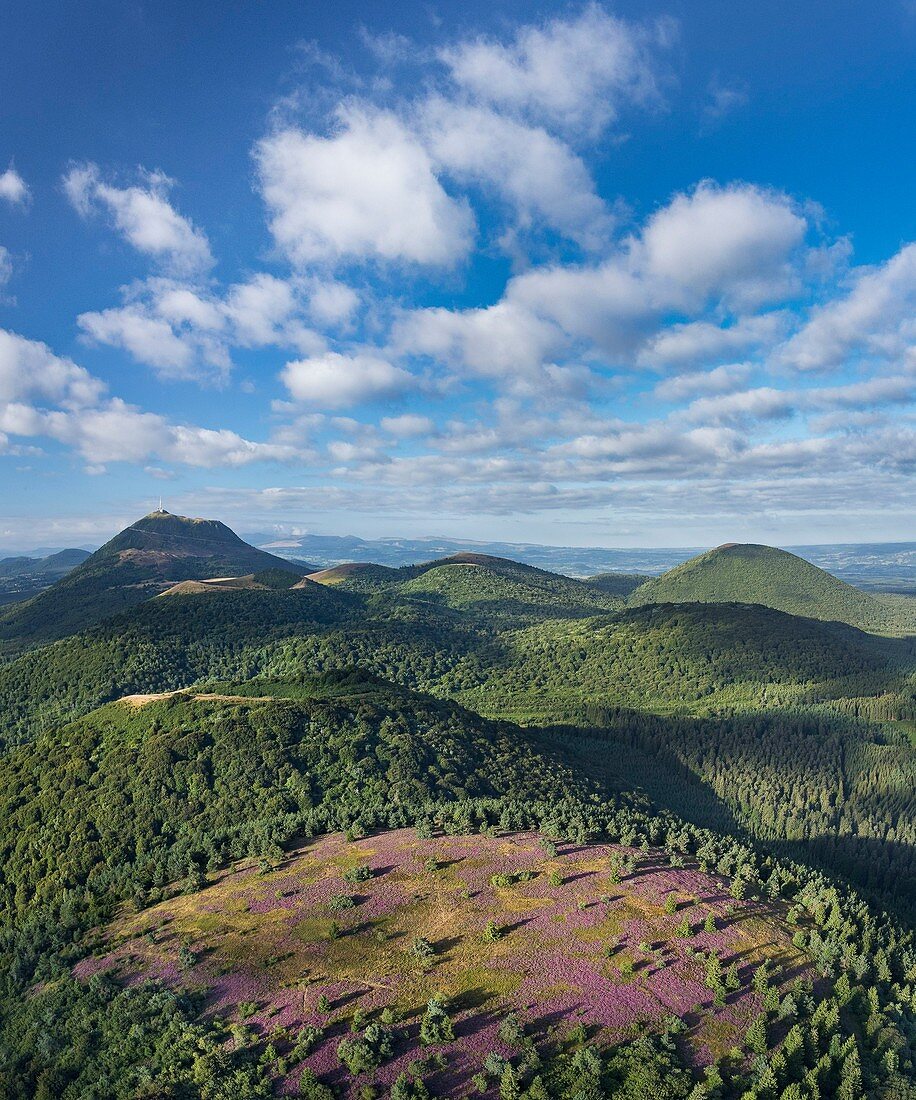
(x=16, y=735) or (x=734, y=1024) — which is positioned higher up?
(x=734, y=1024)

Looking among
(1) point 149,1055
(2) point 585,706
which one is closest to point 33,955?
(1) point 149,1055

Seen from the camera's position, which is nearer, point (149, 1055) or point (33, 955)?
point (149, 1055)

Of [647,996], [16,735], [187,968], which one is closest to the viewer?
[647,996]

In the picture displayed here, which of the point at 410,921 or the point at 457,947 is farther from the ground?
the point at 457,947

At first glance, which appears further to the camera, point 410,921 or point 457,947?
point 410,921

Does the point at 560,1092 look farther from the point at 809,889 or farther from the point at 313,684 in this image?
the point at 313,684

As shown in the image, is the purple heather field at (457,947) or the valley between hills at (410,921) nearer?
Result: the valley between hills at (410,921)

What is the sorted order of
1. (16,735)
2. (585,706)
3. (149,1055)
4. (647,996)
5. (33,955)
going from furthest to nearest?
(585,706) < (16,735) < (33,955) < (647,996) < (149,1055)

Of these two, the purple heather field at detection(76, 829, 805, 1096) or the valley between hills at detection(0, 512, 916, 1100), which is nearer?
the valley between hills at detection(0, 512, 916, 1100)
